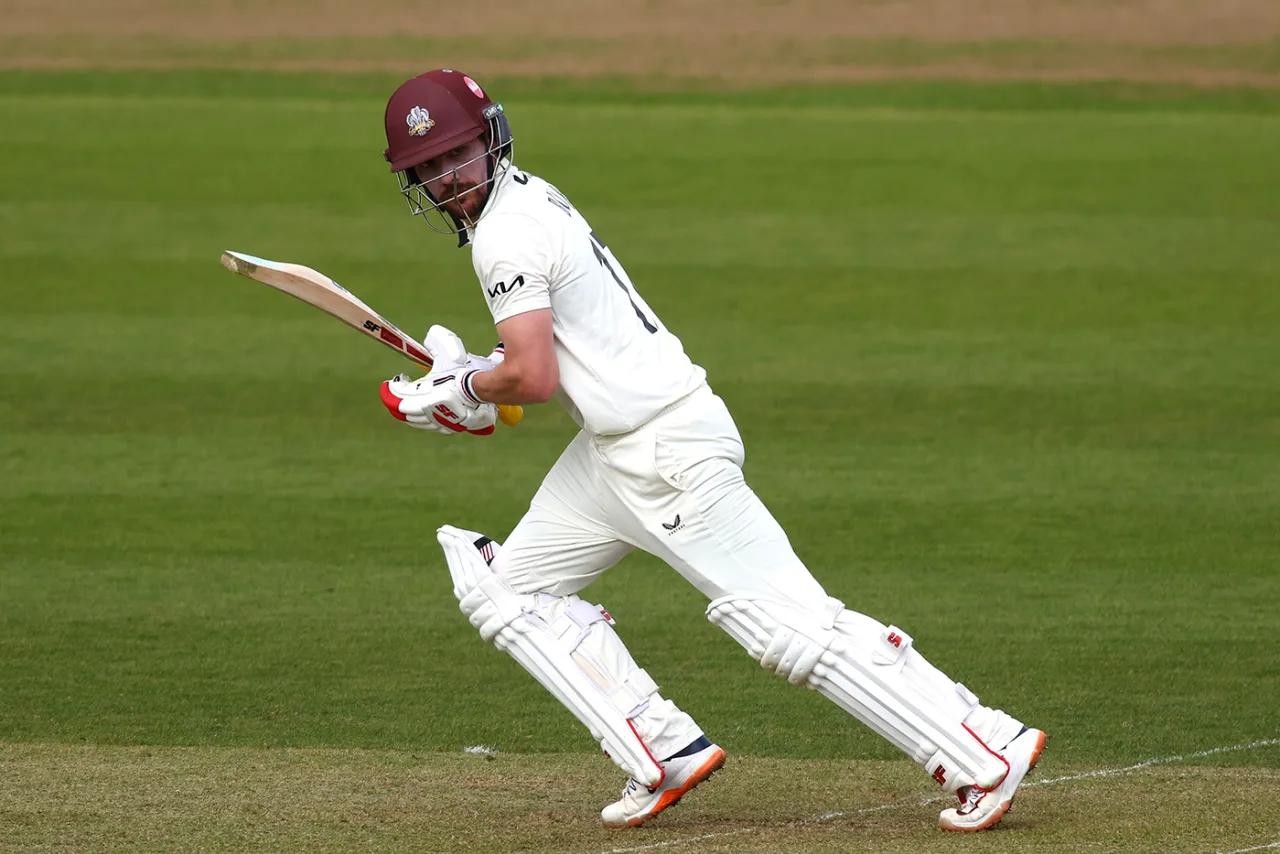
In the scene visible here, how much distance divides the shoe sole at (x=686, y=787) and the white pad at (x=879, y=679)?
1.12 ft

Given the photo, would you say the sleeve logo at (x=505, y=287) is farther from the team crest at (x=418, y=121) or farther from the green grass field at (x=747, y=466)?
the green grass field at (x=747, y=466)

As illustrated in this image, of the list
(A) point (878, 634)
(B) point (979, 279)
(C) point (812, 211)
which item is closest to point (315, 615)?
(A) point (878, 634)

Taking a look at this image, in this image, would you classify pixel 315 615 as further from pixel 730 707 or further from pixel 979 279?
pixel 979 279

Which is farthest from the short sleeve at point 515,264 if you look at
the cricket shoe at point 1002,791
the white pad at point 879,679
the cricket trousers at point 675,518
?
the cricket shoe at point 1002,791

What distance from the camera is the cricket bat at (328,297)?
17.1ft

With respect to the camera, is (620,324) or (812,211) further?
(812,211)

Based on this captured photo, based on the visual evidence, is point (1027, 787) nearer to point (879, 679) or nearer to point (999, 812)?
point (999, 812)

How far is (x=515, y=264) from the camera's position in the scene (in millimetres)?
4613

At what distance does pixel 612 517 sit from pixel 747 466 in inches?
170

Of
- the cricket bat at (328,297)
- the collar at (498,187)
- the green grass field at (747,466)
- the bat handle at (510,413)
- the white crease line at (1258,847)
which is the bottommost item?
the green grass field at (747,466)

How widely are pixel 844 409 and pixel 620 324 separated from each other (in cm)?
539

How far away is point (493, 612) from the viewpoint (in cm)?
491

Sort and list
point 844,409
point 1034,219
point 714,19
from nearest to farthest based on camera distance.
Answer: point 844,409 → point 1034,219 → point 714,19

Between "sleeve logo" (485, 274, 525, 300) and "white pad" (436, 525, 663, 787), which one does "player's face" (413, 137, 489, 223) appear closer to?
"sleeve logo" (485, 274, 525, 300)
